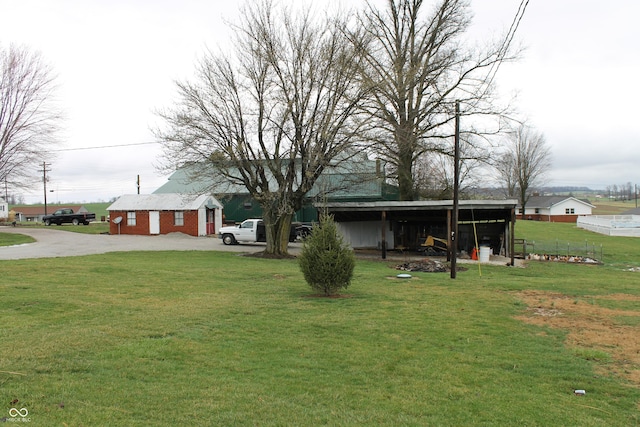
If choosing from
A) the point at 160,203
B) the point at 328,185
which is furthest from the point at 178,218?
the point at 328,185

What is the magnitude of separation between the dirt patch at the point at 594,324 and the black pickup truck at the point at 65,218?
45.9 m

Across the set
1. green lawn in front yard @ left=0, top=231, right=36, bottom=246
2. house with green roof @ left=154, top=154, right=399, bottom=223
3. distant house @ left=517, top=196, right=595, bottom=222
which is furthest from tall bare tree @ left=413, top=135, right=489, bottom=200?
distant house @ left=517, top=196, right=595, bottom=222

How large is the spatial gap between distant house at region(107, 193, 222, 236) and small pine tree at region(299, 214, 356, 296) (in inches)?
1024

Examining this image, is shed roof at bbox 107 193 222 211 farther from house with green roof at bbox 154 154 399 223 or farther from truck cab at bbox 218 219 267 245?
truck cab at bbox 218 219 267 245

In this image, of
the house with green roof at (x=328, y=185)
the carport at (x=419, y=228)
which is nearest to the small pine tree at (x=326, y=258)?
the house with green roof at (x=328, y=185)

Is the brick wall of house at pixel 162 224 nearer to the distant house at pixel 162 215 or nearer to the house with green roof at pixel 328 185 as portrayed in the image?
the distant house at pixel 162 215

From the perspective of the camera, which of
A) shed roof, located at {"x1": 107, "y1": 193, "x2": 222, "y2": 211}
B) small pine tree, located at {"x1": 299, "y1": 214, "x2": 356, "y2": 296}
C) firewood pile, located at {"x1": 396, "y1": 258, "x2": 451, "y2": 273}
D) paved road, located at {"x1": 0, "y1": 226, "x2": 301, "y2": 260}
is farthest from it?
shed roof, located at {"x1": 107, "y1": 193, "x2": 222, "y2": 211}

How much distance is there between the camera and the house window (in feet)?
122

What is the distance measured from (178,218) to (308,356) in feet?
105

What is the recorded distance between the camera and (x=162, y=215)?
123 ft

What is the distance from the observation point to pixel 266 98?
2233 cm

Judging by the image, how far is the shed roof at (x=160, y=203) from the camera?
3678 cm

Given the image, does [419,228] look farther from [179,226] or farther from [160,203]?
[160,203]

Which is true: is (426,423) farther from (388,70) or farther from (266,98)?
(388,70)
